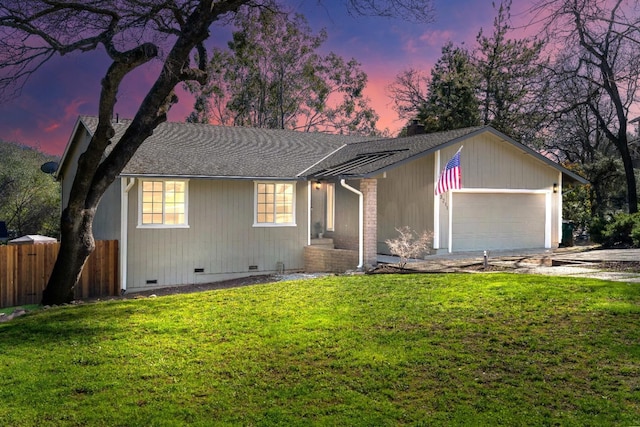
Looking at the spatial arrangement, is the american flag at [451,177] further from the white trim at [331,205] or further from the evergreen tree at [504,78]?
the evergreen tree at [504,78]

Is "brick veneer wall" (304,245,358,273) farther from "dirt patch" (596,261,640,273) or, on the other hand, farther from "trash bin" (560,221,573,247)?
"trash bin" (560,221,573,247)

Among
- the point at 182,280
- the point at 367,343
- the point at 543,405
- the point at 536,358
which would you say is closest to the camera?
the point at 543,405

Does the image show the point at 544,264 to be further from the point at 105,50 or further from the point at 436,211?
the point at 105,50

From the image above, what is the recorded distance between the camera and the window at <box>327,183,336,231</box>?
18562 mm

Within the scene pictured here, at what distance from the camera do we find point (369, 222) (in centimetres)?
1531

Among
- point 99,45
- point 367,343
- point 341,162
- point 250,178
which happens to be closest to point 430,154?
point 341,162

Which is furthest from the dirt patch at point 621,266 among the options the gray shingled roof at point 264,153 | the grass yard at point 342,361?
the gray shingled roof at point 264,153

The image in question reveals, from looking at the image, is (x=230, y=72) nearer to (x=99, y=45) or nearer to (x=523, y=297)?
(x=99, y=45)

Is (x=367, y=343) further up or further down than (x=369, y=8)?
further down

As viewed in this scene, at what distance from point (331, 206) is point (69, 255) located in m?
8.62

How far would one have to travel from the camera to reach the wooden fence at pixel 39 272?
44.1 feet

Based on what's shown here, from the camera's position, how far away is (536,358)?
6.32 meters

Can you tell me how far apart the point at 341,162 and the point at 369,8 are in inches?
244

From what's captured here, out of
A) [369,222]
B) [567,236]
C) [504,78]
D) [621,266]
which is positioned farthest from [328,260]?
[504,78]
